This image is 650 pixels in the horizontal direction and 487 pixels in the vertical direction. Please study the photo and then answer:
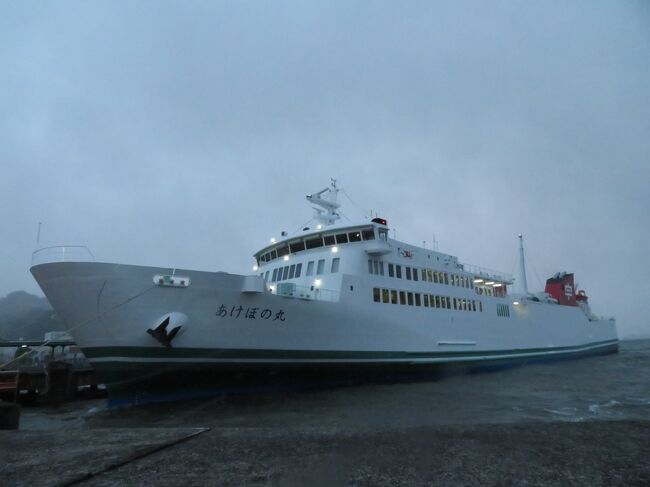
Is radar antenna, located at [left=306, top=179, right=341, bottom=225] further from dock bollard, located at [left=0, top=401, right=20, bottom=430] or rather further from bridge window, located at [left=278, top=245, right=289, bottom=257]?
dock bollard, located at [left=0, top=401, right=20, bottom=430]

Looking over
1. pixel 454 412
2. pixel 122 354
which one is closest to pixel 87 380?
pixel 122 354

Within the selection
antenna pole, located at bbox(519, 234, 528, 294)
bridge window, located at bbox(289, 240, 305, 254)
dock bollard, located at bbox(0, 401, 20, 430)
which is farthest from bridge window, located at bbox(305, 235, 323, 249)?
antenna pole, located at bbox(519, 234, 528, 294)

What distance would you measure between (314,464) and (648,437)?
12.4ft

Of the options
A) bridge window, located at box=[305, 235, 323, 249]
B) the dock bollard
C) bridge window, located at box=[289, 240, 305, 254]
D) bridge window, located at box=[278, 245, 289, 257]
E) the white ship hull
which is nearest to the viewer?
the dock bollard

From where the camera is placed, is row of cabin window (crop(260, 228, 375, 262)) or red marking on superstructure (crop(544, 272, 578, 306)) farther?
red marking on superstructure (crop(544, 272, 578, 306))

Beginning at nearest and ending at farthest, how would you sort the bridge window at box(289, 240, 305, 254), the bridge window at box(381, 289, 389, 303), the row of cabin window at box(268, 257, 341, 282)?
the row of cabin window at box(268, 257, 341, 282) < the bridge window at box(381, 289, 389, 303) < the bridge window at box(289, 240, 305, 254)

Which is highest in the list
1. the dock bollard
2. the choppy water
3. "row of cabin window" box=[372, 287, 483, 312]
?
"row of cabin window" box=[372, 287, 483, 312]

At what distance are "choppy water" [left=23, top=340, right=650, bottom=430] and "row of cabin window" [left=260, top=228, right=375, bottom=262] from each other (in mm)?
6843

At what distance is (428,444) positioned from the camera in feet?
13.5

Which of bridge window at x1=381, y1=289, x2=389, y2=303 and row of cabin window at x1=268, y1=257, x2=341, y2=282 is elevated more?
row of cabin window at x1=268, y1=257, x2=341, y2=282

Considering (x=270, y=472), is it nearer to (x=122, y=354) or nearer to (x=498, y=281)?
(x=122, y=354)

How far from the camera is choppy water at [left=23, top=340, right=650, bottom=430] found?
10688 millimetres

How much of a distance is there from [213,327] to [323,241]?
7.94 m

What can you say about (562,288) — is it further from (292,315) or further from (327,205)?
(292,315)
